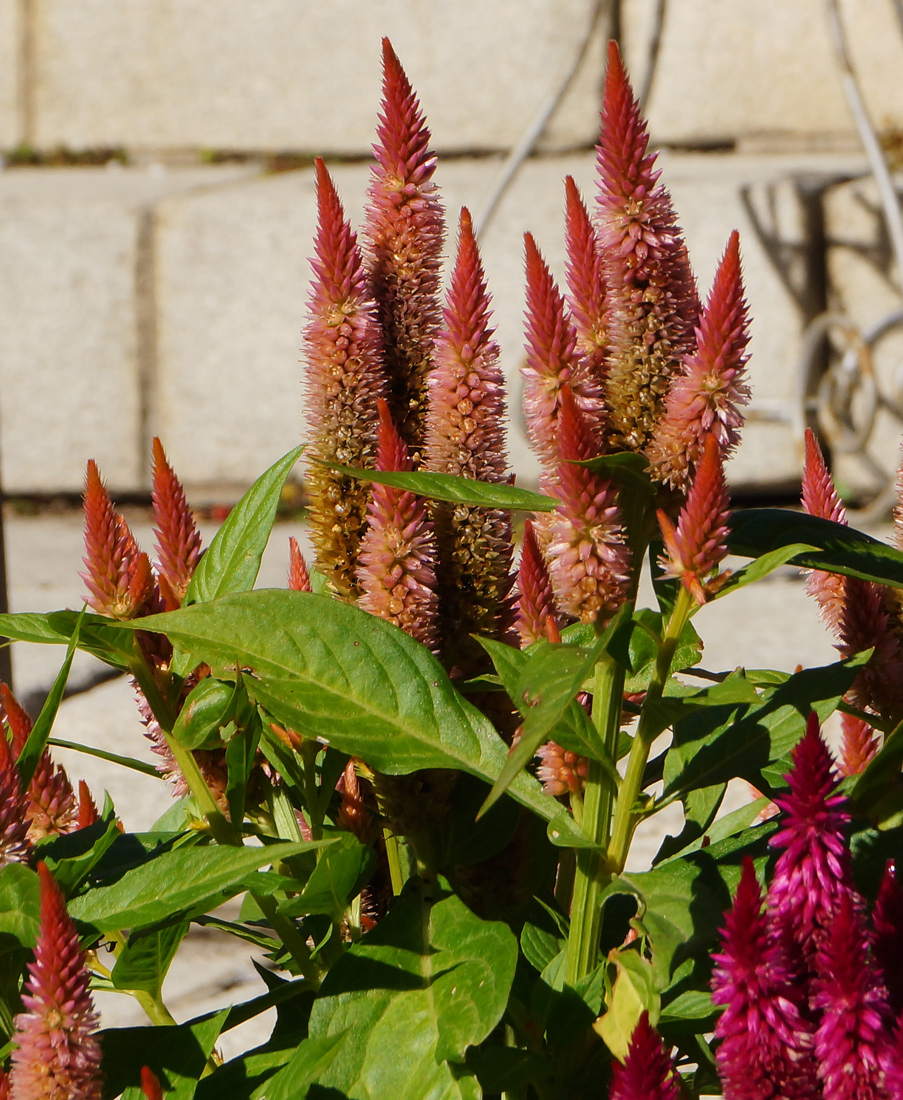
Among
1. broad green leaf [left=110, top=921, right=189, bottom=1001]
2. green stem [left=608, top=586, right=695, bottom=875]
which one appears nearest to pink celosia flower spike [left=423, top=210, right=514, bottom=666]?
green stem [left=608, top=586, right=695, bottom=875]

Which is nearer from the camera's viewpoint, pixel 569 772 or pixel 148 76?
pixel 569 772

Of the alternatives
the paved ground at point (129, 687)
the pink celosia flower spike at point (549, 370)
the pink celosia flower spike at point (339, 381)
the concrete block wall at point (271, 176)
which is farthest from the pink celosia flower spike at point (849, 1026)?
the concrete block wall at point (271, 176)

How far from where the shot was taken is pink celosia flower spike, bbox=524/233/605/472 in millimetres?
630

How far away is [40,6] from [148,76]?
1.27 feet

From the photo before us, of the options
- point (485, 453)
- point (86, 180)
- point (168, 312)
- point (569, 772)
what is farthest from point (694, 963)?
point (86, 180)

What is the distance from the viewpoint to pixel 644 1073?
0.51 meters

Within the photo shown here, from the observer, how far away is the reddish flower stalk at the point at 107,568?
709 mm

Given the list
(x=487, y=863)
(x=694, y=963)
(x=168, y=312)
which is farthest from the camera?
(x=168, y=312)

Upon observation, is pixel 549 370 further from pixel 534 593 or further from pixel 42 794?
pixel 42 794

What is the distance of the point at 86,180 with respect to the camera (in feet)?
13.4

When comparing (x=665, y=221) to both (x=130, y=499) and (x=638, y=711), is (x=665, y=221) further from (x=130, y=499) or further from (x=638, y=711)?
(x=130, y=499)

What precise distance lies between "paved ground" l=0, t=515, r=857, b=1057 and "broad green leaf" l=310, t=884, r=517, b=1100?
1066 mm

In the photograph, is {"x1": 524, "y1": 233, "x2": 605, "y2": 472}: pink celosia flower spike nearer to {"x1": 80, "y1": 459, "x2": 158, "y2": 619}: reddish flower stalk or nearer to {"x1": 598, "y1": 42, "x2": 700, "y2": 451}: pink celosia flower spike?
{"x1": 598, "y1": 42, "x2": 700, "y2": 451}: pink celosia flower spike

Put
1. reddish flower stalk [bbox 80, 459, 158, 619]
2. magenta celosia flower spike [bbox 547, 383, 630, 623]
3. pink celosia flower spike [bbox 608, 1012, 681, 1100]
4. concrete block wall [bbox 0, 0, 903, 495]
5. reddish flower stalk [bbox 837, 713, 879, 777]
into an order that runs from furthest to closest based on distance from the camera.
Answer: concrete block wall [bbox 0, 0, 903, 495]
reddish flower stalk [bbox 837, 713, 879, 777]
reddish flower stalk [bbox 80, 459, 158, 619]
magenta celosia flower spike [bbox 547, 383, 630, 623]
pink celosia flower spike [bbox 608, 1012, 681, 1100]
